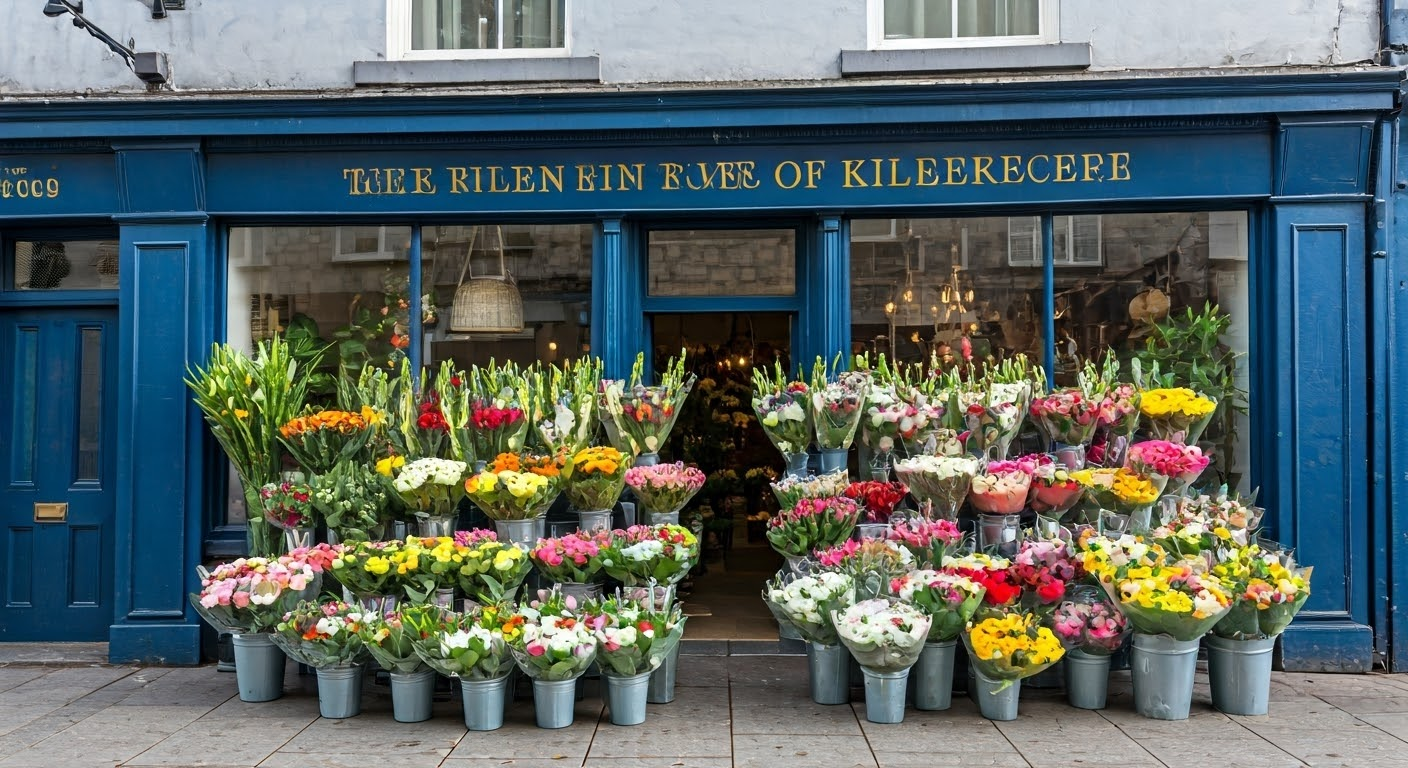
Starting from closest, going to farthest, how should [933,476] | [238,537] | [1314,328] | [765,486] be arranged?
[933,476], [1314,328], [238,537], [765,486]

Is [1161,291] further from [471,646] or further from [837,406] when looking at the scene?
[471,646]

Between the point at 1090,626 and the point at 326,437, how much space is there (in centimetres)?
489

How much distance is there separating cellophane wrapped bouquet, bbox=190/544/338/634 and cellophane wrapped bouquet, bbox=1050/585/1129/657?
427 cm

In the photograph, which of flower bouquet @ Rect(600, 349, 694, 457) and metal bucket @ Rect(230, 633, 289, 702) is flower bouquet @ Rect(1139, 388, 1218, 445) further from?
metal bucket @ Rect(230, 633, 289, 702)

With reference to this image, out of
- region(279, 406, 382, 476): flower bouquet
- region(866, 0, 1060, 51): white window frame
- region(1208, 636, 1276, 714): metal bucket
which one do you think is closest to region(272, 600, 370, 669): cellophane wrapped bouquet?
region(279, 406, 382, 476): flower bouquet

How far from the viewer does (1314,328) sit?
7578 millimetres

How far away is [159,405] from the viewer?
314 inches

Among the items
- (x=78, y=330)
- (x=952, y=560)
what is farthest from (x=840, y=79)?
(x=78, y=330)

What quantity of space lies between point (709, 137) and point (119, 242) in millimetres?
4486

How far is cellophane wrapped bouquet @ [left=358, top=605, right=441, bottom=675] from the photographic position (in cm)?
607

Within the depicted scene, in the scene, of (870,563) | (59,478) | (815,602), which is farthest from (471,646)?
(59,478)

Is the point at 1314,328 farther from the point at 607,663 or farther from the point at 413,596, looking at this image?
the point at 413,596

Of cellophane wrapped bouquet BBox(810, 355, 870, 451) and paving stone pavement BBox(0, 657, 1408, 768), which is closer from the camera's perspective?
paving stone pavement BBox(0, 657, 1408, 768)

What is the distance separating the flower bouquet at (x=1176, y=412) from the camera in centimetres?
737
